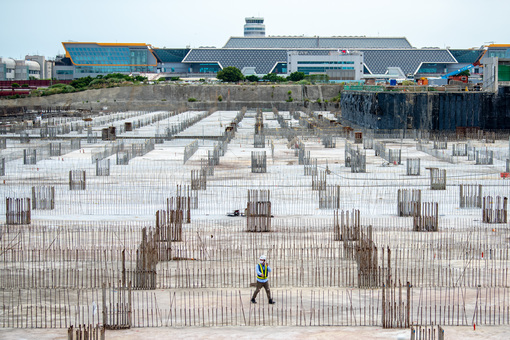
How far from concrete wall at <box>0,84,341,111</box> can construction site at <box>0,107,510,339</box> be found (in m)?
103

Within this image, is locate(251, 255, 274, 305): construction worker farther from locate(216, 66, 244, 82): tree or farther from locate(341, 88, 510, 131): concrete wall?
locate(216, 66, 244, 82): tree

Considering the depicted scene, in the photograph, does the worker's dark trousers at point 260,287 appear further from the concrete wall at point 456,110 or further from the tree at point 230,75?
the tree at point 230,75

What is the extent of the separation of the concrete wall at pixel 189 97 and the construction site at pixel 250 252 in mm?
103297

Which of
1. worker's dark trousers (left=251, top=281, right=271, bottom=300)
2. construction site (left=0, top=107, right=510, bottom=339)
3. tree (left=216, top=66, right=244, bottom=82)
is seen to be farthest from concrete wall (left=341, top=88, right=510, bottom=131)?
tree (left=216, top=66, right=244, bottom=82)

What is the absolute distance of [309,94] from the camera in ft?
574

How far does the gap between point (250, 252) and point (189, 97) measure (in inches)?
5716

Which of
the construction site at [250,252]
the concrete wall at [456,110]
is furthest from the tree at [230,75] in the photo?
the construction site at [250,252]

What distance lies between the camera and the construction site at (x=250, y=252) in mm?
20031

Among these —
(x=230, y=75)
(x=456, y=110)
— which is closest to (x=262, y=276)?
(x=456, y=110)

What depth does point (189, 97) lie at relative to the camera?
563 ft

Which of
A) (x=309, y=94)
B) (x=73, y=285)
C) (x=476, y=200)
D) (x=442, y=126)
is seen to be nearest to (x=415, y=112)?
(x=442, y=126)

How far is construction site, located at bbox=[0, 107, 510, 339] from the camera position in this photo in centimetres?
2003

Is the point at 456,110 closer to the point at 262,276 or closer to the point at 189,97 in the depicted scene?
the point at 262,276

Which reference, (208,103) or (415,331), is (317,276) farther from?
(208,103)
